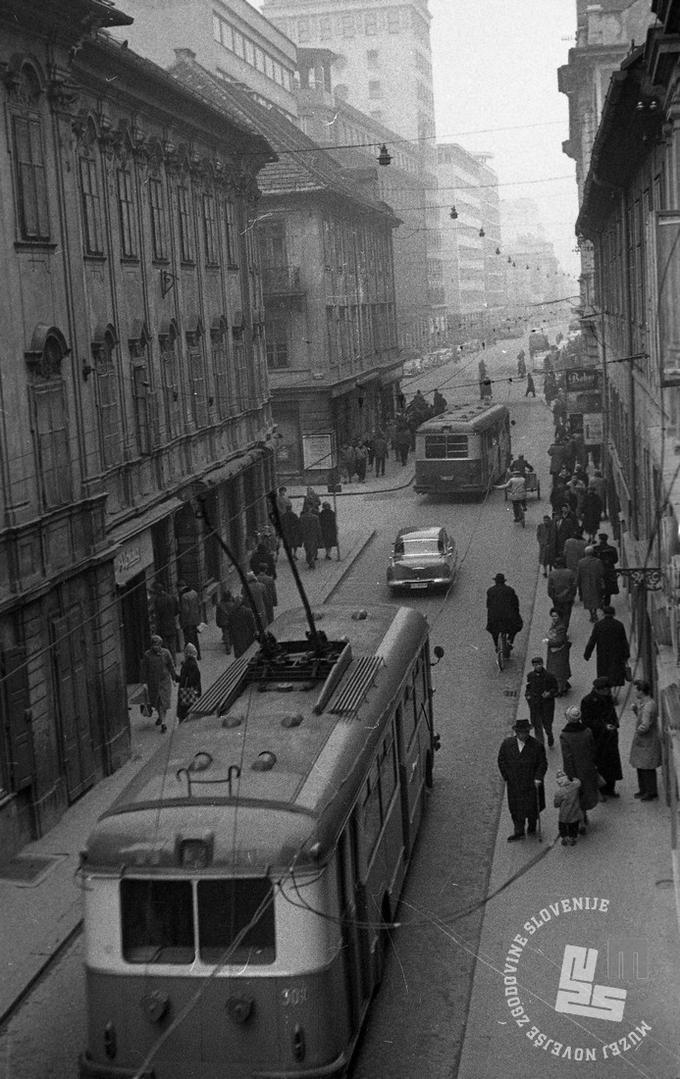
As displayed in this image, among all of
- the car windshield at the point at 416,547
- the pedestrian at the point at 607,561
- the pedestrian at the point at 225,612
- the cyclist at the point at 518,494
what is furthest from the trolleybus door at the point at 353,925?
the cyclist at the point at 518,494

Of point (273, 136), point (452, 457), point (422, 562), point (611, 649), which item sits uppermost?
point (273, 136)

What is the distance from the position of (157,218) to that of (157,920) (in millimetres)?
20543

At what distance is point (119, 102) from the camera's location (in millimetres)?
26750

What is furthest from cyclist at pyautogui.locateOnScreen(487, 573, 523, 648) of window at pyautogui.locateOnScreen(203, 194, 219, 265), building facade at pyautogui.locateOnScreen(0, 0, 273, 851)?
window at pyautogui.locateOnScreen(203, 194, 219, 265)

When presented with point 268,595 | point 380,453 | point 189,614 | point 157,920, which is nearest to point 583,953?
point 157,920

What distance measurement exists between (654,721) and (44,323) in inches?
361

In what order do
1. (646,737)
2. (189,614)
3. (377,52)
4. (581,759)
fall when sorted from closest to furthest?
(581,759) → (646,737) → (189,614) → (377,52)

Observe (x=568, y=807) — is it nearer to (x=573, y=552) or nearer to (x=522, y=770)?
(x=522, y=770)

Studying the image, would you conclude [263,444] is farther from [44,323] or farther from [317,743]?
[317,743]

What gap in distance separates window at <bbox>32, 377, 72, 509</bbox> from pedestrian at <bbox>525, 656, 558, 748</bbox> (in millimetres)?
6645

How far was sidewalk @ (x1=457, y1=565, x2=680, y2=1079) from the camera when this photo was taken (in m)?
12.1

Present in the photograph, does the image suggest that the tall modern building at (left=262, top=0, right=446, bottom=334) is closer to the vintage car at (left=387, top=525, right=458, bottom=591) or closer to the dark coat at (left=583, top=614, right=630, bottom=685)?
the vintage car at (left=387, top=525, right=458, bottom=591)

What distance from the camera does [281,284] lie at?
5238 cm

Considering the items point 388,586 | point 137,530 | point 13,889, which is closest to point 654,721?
point 13,889
